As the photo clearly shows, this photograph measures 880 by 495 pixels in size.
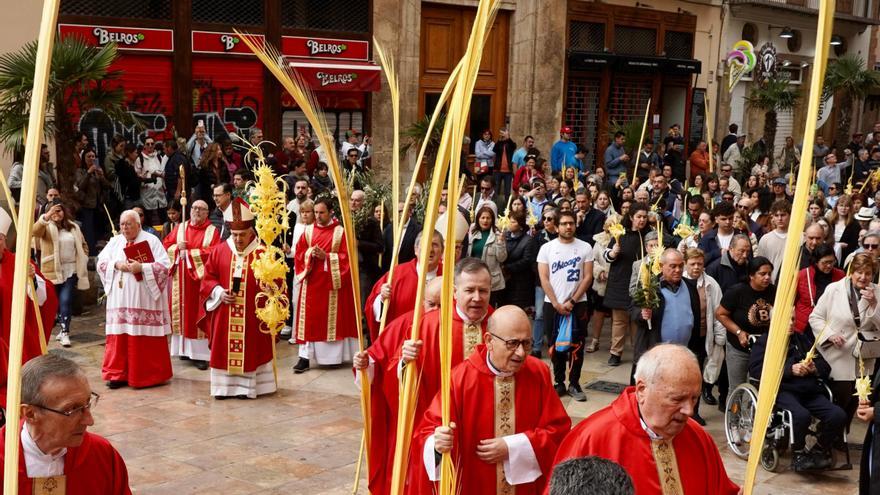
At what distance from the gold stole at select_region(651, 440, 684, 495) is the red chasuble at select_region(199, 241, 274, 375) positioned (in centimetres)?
621

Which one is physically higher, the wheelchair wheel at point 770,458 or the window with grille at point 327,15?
the window with grille at point 327,15

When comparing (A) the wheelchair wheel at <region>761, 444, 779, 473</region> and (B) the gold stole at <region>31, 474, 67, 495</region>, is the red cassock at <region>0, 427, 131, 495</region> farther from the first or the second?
(A) the wheelchair wheel at <region>761, 444, 779, 473</region>

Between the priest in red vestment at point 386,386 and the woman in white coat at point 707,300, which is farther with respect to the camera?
the woman in white coat at point 707,300

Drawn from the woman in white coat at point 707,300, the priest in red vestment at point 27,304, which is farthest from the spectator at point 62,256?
the woman in white coat at point 707,300

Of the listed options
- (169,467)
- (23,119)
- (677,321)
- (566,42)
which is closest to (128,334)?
(169,467)

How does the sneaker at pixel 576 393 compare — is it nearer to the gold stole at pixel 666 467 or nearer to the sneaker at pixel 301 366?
the sneaker at pixel 301 366

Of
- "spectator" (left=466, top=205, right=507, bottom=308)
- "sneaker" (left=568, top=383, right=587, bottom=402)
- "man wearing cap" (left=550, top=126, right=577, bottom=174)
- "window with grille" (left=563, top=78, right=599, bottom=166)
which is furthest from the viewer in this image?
"window with grille" (left=563, top=78, right=599, bottom=166)

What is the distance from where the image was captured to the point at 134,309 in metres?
10.2

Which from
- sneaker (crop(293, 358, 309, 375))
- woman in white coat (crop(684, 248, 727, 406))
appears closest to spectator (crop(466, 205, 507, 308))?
sneaker (crop(293, 358, 309, 375))

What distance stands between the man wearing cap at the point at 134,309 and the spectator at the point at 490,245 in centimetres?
326

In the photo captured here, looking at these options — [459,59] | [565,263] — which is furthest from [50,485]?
[459,59]

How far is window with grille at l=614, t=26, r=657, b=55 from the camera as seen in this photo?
86.0ft

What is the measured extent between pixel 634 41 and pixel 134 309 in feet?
63.3

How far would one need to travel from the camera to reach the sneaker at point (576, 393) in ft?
31.8
